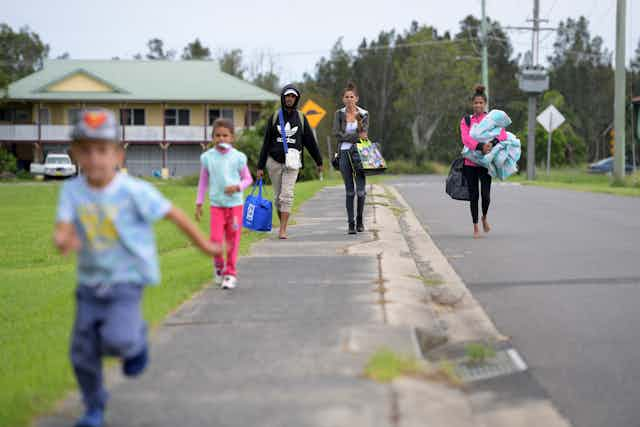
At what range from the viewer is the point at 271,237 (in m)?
11.7

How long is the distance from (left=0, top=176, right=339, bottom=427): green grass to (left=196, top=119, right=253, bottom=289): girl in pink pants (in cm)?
42

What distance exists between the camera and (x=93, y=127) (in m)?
4.07

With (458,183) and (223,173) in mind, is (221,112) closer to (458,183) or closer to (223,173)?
(458,183)

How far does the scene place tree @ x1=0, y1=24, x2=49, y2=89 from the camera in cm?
8469

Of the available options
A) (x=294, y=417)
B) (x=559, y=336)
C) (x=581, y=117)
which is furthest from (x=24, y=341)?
(x=581, y=117)

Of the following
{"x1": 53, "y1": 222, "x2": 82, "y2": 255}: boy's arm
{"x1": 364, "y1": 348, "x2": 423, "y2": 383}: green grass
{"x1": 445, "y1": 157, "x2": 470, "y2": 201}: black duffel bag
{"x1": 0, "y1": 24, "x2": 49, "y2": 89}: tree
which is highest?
{"x1": 0, "y1": 24, "x2": 49, "y2": 89}: tree

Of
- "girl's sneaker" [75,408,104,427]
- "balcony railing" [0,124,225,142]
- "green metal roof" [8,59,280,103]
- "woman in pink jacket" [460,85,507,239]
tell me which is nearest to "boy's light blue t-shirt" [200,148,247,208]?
"girl's sneaker" [75,408,104,427]

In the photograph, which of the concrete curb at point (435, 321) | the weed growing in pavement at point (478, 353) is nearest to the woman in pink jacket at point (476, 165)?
the concrete curb at point (435, 321)

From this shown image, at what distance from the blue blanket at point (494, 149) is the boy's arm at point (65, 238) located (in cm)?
898

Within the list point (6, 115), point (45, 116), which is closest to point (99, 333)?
point (45, 116)

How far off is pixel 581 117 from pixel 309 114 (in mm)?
71400

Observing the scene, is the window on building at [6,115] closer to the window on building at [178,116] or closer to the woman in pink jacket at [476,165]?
the window on building at [178,116]

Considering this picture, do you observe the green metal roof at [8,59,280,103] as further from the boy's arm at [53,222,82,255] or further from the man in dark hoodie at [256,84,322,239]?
the boy's arm at [53,222,82,255]

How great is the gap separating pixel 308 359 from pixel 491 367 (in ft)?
3.91
